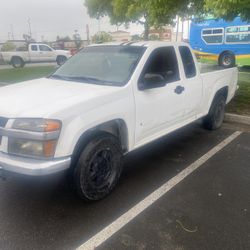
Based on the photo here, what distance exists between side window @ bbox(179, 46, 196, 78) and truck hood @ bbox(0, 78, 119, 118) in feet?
5.83

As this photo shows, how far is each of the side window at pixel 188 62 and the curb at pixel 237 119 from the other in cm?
234

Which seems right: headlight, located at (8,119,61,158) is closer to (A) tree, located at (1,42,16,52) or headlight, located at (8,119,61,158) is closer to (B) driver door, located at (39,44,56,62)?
(A) tree, located at (1,42,16,52)

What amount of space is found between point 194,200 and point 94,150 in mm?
1346

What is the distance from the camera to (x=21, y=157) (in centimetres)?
299

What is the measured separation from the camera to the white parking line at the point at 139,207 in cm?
290

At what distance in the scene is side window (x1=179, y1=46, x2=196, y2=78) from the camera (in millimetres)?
4941

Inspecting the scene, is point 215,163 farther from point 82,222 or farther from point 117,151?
point 82,222

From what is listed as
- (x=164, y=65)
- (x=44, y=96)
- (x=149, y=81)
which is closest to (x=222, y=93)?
(x=164, y=65)

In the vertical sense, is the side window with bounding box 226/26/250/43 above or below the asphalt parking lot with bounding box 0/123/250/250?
above

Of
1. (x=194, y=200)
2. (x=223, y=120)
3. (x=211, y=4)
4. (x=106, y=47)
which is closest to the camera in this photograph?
(x=194, y=200)

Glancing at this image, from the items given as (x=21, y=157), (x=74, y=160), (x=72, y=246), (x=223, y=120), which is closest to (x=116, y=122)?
(x=74, y=160)

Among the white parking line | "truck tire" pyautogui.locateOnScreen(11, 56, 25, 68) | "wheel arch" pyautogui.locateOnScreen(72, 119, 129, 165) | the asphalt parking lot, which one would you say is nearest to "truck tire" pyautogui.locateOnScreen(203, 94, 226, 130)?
the white parking line

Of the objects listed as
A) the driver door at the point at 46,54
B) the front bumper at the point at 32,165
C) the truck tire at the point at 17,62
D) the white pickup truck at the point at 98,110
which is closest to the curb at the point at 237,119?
the white pickup truck at the point at 98,110

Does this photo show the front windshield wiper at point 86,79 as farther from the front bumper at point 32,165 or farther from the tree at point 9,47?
the tree at point 9,47
